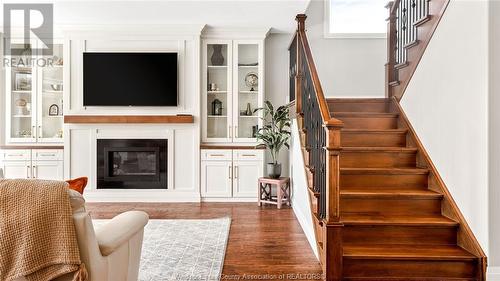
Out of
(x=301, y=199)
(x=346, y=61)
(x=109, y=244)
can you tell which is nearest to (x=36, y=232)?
(x=109, y=244)

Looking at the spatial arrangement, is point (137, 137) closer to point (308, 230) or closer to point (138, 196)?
A: point (138, 196)

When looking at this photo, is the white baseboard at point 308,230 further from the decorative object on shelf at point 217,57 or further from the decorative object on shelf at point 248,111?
the decorative object on shelf at point 217,57

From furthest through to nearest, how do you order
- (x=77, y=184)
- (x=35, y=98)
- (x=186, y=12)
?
(x=35, y=98) < (x=186, y=12) < (x=77, y=184)

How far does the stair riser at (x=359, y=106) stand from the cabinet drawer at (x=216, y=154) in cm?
179

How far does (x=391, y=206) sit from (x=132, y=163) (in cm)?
382

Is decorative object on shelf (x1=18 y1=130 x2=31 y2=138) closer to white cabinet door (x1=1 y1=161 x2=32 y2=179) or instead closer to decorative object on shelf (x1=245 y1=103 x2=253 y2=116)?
white cabinet door (x1=1 y1=161 x2=32 y2=179)

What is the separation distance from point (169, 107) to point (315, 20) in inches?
105

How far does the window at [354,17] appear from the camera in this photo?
5699mm

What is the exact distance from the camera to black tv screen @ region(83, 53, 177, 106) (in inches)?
212

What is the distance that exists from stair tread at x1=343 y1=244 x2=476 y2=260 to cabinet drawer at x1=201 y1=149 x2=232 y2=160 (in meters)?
2.80

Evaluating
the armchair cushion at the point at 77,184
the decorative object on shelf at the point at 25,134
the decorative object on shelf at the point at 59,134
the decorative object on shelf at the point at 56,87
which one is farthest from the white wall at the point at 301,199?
the decorative object on shelf at the point at 25,134

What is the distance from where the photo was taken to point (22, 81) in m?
5.61

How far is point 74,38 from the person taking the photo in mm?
5379

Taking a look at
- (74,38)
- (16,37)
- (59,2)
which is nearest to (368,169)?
(59,2)
